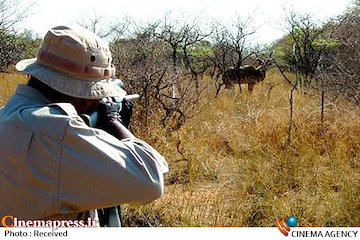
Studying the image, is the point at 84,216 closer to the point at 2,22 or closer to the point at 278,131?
the point at 278,131

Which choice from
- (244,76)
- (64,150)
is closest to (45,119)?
(64,150)

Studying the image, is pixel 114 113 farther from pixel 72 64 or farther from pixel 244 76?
pixel 244 76

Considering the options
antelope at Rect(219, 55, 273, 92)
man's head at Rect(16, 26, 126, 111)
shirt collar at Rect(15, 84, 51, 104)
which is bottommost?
antelope at Rect(219, 55, 273, 92)

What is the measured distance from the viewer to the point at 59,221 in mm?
1175

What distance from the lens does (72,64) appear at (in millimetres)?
1185

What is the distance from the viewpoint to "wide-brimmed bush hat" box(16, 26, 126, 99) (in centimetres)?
118

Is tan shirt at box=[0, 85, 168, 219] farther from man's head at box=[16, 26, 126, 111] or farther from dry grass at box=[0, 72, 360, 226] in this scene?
dry grass at box=[0, 72, 360, 226]

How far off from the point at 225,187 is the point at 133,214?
1.08 meters

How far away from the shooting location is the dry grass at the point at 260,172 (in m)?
3.18

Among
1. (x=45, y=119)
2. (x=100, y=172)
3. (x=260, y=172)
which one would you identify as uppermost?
(x=45, y=119)

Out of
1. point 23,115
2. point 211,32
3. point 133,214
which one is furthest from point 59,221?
point 211,32

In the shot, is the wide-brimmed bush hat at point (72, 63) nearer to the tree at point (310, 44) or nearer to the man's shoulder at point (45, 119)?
the man's shoulder at point (45, 119)

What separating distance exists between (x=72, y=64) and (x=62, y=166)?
0.83 feet

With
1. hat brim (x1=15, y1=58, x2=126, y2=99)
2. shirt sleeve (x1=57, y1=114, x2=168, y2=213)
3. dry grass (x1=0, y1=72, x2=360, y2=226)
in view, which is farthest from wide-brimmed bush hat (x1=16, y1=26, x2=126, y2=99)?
dry grass (x1=0, y1=72, x2=360, y2=226)
